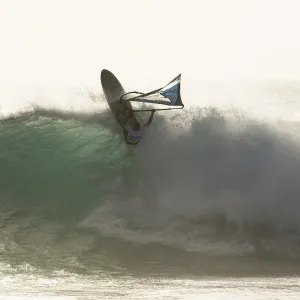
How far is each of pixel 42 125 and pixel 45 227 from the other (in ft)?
13.2

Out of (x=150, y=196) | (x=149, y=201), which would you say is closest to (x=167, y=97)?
(x=150, y=196)

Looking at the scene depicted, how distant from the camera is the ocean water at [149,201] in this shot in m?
10.5

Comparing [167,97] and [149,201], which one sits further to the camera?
[167,97]

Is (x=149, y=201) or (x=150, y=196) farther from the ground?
(x=150, y=196)

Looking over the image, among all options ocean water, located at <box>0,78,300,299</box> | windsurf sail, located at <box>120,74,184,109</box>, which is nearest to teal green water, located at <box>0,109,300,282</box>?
ocean water, located at <box>0,78,300,299</box>

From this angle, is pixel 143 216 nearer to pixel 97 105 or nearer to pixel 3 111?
pixel 97 105

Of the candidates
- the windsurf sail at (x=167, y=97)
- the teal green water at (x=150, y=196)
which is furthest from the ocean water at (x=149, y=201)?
the windsurf sail at (x=167, y=97)

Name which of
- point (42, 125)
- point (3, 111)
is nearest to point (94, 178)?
point (42, 125)

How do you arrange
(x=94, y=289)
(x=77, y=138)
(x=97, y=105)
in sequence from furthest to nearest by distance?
(x=97, y=105) < (x=77, y=138) < (x=94, y=289)

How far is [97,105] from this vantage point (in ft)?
51.2

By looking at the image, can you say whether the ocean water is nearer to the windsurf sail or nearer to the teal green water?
the teal green water

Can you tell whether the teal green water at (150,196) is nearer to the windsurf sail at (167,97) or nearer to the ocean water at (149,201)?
the ocean water at (149,201)

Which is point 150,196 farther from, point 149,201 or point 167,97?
point 167,97

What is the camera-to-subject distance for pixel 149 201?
42.9ft
